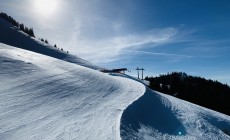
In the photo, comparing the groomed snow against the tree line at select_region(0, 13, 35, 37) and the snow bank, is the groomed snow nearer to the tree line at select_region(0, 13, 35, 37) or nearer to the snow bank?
the snow bank

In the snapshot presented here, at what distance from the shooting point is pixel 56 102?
7.91 m

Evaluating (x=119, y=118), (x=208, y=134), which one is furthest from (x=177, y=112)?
(x=119, y=118)

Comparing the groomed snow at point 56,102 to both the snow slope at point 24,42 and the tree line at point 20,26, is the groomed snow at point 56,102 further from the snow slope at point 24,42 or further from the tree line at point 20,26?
the tree line at point 20,26

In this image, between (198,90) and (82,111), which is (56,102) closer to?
(82,111)

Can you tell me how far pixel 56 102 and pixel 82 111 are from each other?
0.95 meters

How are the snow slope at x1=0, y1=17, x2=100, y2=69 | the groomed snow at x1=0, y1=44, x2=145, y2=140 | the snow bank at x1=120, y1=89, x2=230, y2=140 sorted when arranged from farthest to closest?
the snow slope at x1=0, y1=17, x2=100, y2=69, the snow bank at x1=120, y1=89, x2=230, y2=140, the groomed snow at x1=0, y1=44, x2=145, y2=140

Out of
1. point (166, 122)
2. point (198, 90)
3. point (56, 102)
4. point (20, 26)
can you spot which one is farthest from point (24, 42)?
point (166, 122)

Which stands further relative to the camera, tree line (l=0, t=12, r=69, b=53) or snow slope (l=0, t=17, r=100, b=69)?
tree line (l=0, t=12, r=69, b=53)

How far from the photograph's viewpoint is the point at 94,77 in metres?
12.1

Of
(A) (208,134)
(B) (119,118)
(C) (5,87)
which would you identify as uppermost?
(C) (5,87)

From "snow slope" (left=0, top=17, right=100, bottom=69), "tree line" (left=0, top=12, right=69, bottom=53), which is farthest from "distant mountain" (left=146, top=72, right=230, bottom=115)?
"tree line" (left=0, top=12, right=69, bottom=53)

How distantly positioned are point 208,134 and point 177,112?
178cm

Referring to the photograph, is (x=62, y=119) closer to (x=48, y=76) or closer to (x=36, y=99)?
(x=36, y=99)

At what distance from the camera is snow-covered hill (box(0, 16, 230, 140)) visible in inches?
238
